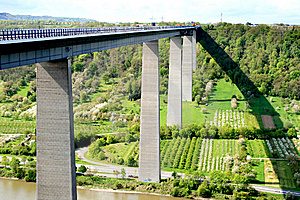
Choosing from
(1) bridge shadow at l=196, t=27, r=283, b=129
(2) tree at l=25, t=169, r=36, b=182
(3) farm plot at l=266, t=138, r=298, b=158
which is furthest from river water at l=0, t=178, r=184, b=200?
(1) bridge shadow at l=196, t=27, r=283, b=129

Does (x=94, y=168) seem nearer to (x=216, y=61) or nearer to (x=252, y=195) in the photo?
(x=252, y=195)

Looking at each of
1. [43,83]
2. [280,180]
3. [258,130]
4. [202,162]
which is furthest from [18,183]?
[258,130]

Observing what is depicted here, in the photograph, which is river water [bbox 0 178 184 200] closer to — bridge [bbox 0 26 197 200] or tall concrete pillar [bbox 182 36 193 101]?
bridge [bbox 0 26 197 200]

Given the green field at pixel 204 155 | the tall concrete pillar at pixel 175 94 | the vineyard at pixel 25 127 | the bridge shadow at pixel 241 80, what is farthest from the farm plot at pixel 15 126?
the bridge shadow at pixel 241 80

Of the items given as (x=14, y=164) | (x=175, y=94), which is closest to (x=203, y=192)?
(x=14, y=164)

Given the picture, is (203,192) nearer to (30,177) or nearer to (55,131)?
(30,177)

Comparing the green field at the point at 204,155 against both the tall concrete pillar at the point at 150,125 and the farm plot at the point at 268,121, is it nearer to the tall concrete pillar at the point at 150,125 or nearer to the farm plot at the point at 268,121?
the tall concrete pillar at the point at 150,125
